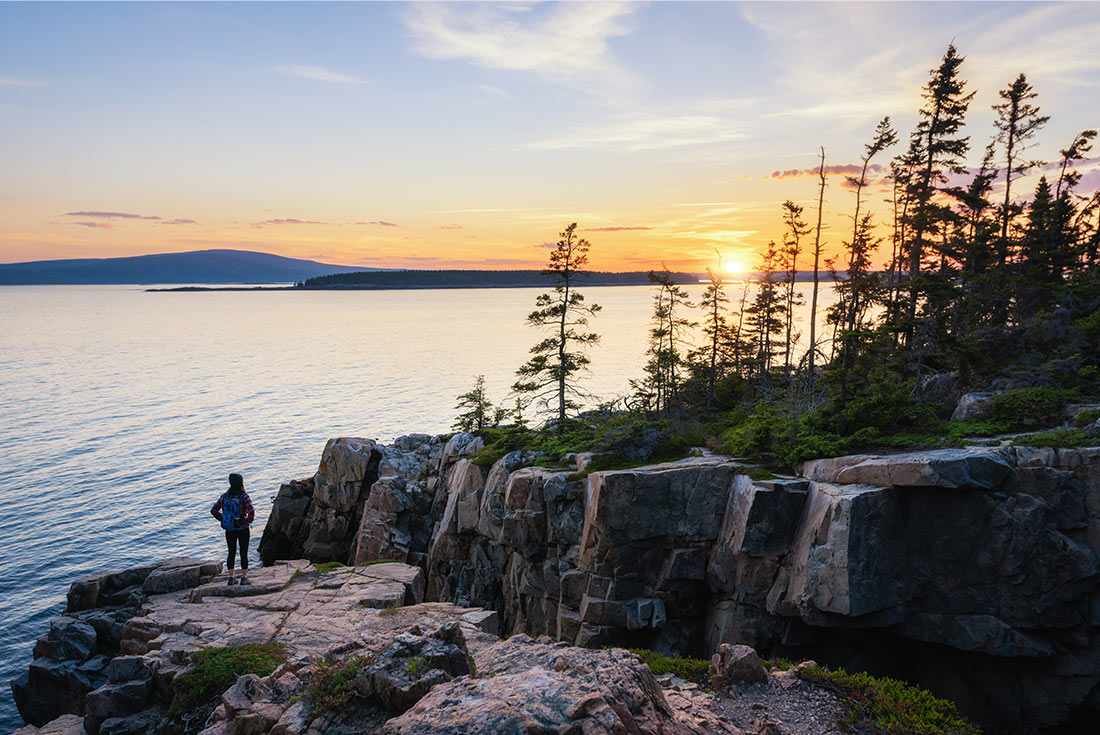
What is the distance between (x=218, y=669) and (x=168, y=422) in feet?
183

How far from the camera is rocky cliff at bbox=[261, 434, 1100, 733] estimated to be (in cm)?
1750

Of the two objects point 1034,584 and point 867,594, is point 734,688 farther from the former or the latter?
point 1034,584

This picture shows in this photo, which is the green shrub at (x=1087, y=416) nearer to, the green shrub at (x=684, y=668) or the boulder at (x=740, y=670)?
the boulder at (x=740, y=670)

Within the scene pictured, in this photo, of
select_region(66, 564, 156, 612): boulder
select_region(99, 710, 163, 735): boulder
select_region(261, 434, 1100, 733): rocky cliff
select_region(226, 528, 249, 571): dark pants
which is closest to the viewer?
select_region(99, 710, 163, 735): boulder

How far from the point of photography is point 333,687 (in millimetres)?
9844

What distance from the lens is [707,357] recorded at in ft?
134

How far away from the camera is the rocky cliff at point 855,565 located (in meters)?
17.5

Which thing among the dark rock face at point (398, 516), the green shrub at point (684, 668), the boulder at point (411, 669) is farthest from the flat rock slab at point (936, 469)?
the dark rock face at point (398, 516)

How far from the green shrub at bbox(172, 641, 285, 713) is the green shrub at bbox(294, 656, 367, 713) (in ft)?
16.8

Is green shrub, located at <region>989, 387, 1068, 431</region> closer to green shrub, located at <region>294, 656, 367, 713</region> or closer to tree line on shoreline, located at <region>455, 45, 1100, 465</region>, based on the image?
tree line on shoreline, located at <region>455, 45, 1100, 465</region>

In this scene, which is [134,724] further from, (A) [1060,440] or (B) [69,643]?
(A) [1060,440]

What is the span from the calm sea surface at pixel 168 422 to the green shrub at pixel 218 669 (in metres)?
15.4

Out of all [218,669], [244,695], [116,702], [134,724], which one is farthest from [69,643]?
[244,695]

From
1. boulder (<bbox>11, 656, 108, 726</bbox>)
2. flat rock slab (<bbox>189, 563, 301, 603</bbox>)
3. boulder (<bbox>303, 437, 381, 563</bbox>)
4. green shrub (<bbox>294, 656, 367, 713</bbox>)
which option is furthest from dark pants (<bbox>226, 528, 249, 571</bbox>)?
boulder (<bbox>303, 437, 381, 563</bbox>)
